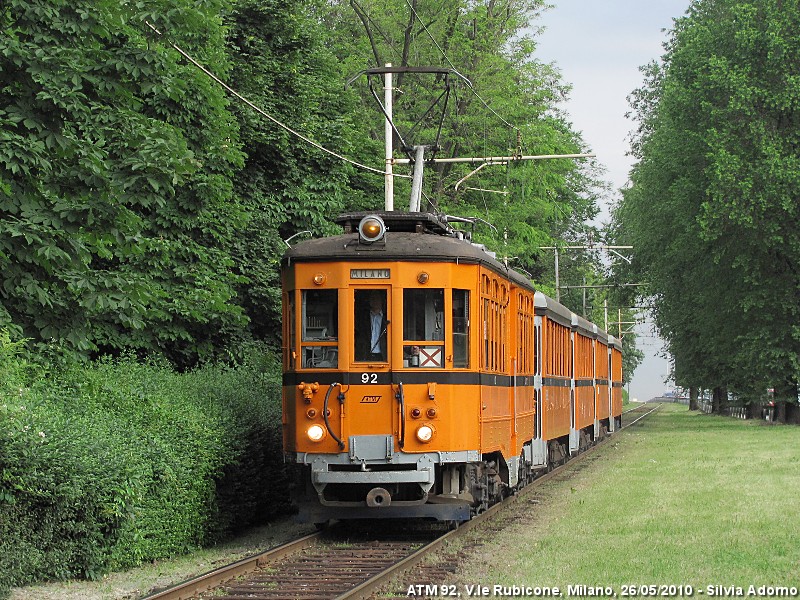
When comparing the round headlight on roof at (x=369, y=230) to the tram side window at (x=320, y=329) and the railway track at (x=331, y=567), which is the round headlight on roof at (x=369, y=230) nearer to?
the tram side window at (x=320, y=329)

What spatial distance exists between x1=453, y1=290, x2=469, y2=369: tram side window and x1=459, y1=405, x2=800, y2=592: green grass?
1.95 m

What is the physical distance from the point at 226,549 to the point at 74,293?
10.7ft

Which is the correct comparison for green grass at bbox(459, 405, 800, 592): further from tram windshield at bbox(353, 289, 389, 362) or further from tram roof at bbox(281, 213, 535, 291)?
tram roof at bbox(281, 213, 535, 291)

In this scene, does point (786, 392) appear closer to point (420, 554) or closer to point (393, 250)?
point (393, 250)

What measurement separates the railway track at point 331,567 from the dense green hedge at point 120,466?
106cm

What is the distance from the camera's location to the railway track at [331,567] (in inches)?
387

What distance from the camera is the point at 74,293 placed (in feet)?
45.3

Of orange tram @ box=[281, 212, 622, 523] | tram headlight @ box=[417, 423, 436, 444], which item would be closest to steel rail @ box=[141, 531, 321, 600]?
orange tram @ box=[281, 212, 622, 523]

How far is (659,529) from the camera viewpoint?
13.2m

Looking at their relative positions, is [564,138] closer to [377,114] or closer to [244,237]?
[377,114]

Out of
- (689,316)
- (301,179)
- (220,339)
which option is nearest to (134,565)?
(220,339)

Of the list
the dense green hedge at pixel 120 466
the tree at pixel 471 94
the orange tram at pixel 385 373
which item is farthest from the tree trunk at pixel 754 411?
the orange tram at pixel 385 373

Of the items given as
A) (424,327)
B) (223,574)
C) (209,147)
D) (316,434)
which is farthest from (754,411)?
(223,574)

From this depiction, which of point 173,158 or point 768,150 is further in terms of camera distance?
point 768,150
